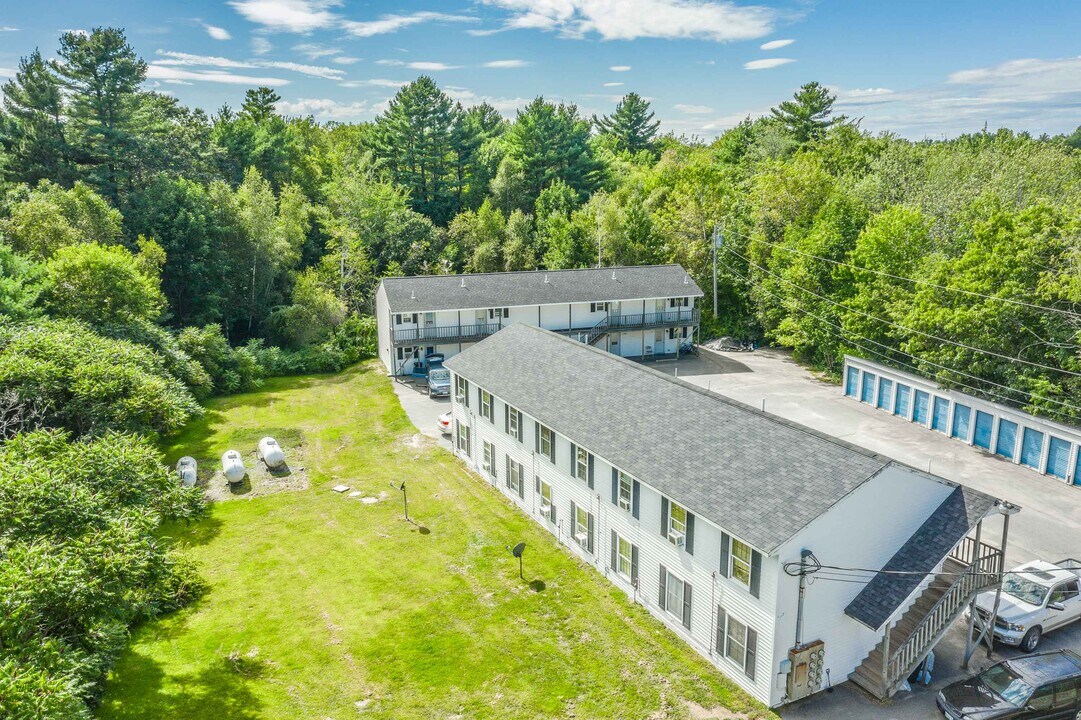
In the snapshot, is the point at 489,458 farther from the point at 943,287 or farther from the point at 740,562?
the point at 943,287

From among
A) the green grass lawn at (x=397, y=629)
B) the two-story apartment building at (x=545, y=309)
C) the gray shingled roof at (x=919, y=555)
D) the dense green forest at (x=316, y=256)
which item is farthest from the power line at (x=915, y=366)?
the green grass lawn at (x=397, y=629)

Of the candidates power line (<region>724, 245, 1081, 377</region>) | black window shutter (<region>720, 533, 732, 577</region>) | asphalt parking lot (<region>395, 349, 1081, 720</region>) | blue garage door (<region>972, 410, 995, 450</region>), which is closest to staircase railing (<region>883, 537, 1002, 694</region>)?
asphalt parking lot (<region>395, 349, 1081, 720</region>)

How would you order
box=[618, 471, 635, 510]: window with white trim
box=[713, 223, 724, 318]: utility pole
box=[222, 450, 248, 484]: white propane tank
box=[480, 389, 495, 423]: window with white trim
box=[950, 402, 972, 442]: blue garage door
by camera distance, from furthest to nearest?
box=[713, 223, 724, 318]: utility pole < box=[950, 402, 972, 442]: blue garage door < box=[222, 450, 248, 484]: white propane tank < box=[480, 389, 495, 423]: window with white trim < box=[618, 471, 635, 510]: window with white trim

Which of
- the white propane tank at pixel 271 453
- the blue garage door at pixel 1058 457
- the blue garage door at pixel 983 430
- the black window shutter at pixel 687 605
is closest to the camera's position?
the black window shutter at pixel 687 605

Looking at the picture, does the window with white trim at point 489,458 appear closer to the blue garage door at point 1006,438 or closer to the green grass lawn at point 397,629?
the green grass lawn at point 397,629

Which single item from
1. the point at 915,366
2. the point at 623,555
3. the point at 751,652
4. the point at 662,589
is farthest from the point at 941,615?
the point at 915,366

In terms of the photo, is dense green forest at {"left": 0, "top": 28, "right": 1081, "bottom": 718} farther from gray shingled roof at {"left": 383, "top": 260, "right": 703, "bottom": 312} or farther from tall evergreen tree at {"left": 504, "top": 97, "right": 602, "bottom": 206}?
gray shingled roof at {"left": 383, "top": 260, "right": 703, "bottom": 312}
